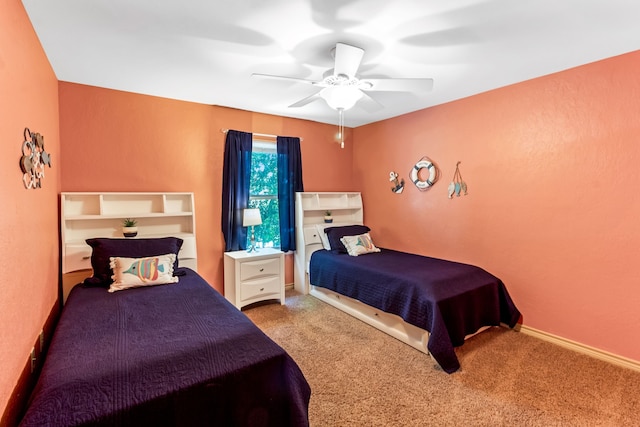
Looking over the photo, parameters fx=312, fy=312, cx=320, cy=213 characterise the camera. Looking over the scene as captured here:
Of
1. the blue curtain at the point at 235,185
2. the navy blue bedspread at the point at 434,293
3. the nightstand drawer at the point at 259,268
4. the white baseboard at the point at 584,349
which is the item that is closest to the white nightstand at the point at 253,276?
the nightstand drawer at the point at 259,268

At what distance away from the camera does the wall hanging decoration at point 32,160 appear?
5.51 feet

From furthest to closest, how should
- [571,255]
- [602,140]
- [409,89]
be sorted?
[571,255], [602,140], [409,89]

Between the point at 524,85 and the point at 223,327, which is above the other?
the point at 524,85

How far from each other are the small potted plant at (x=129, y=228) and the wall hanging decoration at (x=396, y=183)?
308 centimetres

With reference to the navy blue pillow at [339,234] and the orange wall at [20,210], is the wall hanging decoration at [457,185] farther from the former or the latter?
the orange wall at [20,210]

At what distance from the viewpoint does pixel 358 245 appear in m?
3.81

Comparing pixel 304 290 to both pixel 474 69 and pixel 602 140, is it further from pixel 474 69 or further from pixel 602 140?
pixel 602 140

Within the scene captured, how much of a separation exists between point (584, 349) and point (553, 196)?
1300mm

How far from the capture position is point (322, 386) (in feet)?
7.14

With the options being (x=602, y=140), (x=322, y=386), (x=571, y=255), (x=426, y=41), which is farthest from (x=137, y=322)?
(x=602, y=140)

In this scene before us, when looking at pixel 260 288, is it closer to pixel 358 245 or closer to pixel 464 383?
pixel 358 245

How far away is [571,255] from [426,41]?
7.07 feet

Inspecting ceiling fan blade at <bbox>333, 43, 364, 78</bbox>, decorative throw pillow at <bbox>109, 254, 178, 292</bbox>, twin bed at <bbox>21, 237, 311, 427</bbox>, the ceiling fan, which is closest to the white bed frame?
twin bed at <bbox>21, 237, 311, 427</bbox>

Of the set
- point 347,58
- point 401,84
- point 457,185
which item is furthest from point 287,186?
point 347,58
